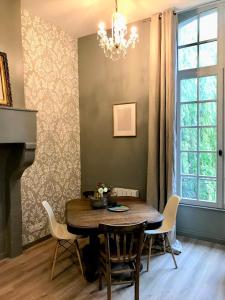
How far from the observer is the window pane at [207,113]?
11.3 ft

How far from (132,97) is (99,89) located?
0.64 meters

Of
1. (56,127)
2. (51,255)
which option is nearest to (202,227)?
(51,255)

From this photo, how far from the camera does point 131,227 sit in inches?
81.4

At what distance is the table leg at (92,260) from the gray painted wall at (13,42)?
1833 millimetres

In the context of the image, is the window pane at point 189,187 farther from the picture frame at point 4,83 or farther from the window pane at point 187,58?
the picture frame at point 4,83

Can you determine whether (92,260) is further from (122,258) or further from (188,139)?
(188,139)

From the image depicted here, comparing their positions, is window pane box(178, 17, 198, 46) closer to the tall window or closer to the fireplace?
the tall window

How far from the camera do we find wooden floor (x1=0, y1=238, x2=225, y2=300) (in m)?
2.42

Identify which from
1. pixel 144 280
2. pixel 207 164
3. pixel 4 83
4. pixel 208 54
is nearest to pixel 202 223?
pixel 207 164

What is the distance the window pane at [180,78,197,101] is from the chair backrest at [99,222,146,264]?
2.18 m

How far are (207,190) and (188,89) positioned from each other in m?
1.43

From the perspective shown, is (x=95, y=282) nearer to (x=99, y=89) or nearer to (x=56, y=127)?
(x=56, y=127)

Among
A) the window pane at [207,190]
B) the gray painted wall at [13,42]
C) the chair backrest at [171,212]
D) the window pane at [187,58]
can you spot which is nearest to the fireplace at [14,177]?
the gray painted wall at [13,42]

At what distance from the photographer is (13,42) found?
304cm
